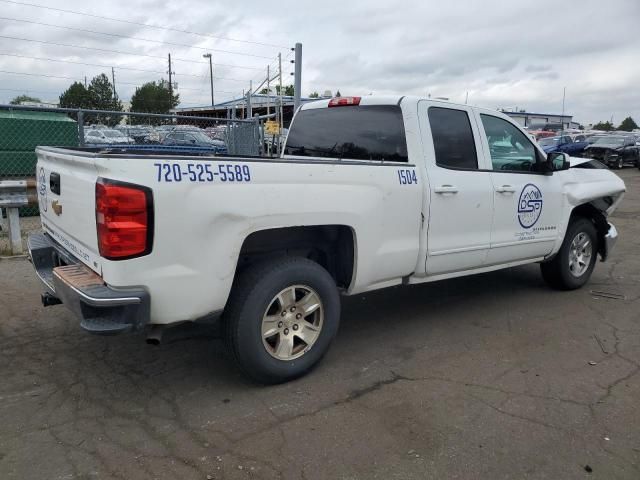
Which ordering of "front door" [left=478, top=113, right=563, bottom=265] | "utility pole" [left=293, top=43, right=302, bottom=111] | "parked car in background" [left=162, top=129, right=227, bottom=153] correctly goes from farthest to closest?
1. "parked car in background" [left=162, top=129, right=227, bottom=153]
2. "utility pole" [left=293, top=43, right=302, bottom=111]
3. "front door" [left=478, top=113, right=563, bottom=265]

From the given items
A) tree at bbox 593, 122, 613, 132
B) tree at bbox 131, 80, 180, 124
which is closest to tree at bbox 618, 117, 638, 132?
tree at bbox 593, 122, 613, 132

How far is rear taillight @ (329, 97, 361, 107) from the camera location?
15.3ft

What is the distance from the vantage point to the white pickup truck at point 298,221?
9.50 ft

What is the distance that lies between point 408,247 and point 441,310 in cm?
142

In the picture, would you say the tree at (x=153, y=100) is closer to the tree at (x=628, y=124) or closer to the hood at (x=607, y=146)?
the hood at (x=607, y=146)

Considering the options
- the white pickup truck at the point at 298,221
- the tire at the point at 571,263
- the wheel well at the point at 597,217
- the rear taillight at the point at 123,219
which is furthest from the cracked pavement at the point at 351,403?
the wheel well at the point at 597,217

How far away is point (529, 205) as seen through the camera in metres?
5.10

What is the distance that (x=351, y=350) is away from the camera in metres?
4.26

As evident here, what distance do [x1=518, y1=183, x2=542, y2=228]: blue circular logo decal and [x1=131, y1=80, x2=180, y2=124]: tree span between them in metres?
62.3

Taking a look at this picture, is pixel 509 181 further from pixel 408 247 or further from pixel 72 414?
pixel 72 414

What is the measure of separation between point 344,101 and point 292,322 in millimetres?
2149

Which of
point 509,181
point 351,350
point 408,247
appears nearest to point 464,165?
point 509,181

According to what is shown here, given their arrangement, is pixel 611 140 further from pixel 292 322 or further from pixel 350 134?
pixel 292 322

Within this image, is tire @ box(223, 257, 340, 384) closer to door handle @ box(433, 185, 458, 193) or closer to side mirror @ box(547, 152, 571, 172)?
door handle @ box(433, 185, 458, 193)
